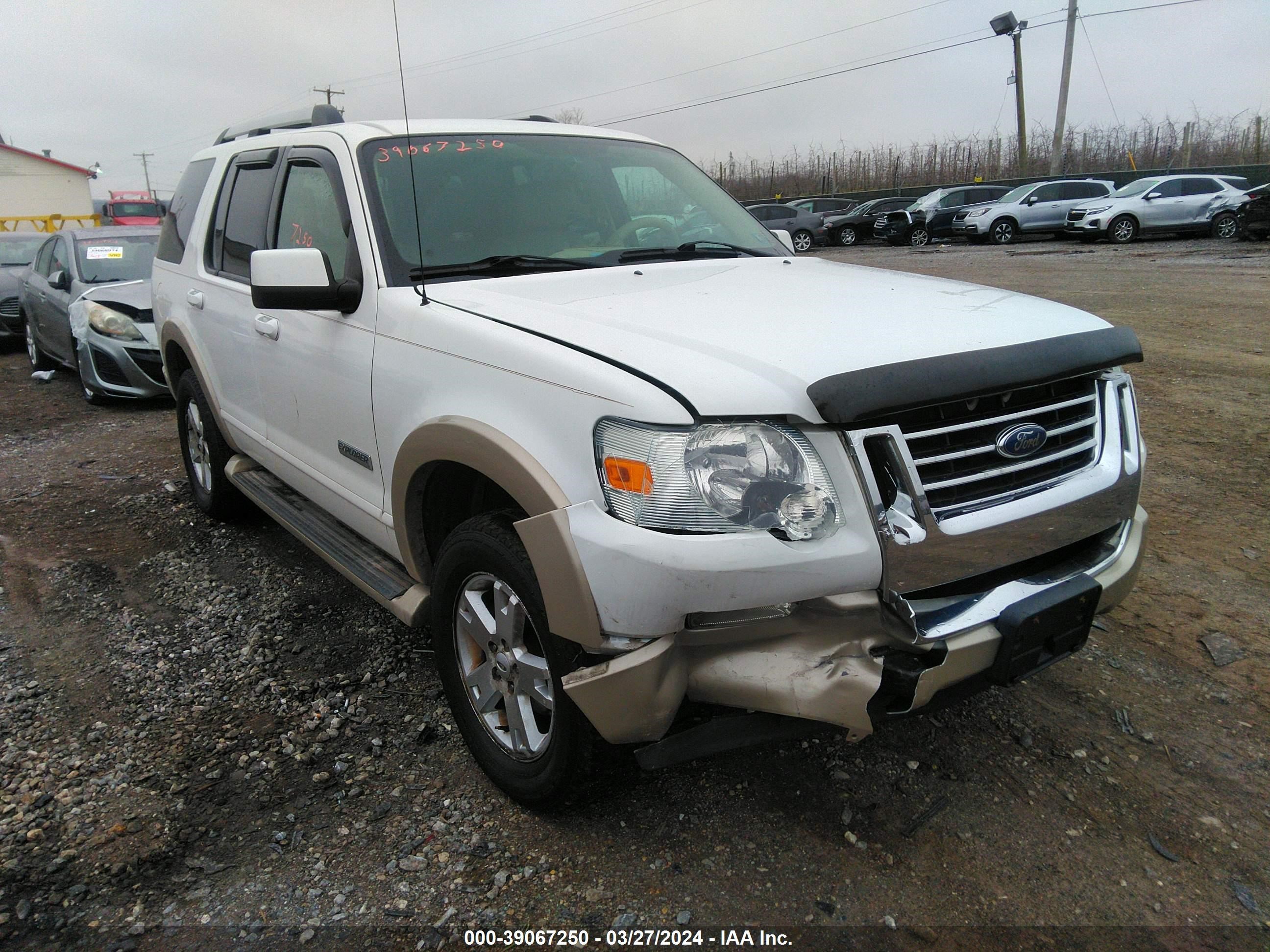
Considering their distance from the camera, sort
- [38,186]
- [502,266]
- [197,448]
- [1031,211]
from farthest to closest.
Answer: [38,186]
[1031,211]
[197,448]
[502,266]

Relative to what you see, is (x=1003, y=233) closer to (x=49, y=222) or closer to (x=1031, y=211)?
(x=1031, y=211)

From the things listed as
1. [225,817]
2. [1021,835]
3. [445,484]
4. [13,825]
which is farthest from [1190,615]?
[13,825]

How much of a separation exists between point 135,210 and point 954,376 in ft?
121

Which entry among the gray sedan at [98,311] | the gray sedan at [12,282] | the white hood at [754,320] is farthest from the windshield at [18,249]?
the white hood at [754,320]

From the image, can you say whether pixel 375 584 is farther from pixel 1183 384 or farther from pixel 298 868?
pixel 1183 384

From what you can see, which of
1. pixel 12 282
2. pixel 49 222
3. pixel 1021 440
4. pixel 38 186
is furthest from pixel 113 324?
pixel 38 186

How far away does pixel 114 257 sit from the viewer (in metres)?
9.05

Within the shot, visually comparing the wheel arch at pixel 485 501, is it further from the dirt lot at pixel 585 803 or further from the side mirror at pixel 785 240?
the side mirror at pixel 785 240

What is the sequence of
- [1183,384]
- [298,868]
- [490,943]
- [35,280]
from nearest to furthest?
[490,943], [298,868], [1183,384], [35,280]

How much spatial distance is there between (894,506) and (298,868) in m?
1.81

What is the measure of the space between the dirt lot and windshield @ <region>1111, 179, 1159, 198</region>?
19.1 m

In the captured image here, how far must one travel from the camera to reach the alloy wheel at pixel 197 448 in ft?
15.4

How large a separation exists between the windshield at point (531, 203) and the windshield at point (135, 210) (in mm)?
32826

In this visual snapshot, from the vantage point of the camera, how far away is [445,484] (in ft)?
8.77
